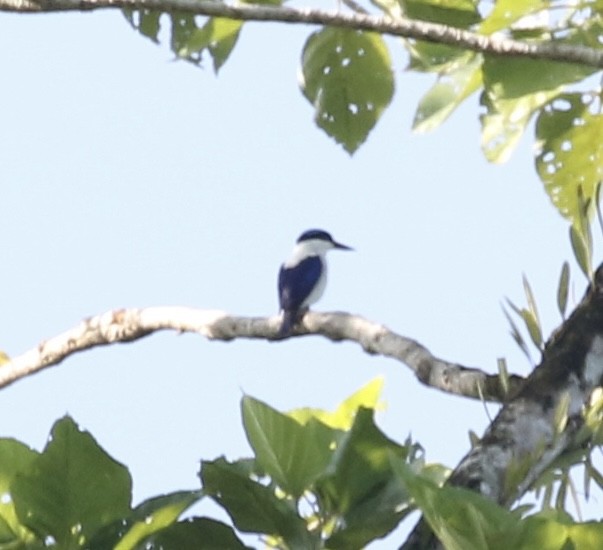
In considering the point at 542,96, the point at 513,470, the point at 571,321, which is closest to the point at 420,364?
the point at 571,321

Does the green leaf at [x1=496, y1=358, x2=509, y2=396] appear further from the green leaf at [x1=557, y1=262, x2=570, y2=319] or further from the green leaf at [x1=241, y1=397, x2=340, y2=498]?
the green leaf at [x1=241, y1=397, x2=340, y2=498]

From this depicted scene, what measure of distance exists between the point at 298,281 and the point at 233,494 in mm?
6151

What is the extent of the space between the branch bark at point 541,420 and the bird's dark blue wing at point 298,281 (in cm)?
484

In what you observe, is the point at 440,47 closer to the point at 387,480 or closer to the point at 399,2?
the point at 399,2

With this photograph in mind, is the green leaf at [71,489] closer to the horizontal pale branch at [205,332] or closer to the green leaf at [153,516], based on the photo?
the green leaf at [153,516]

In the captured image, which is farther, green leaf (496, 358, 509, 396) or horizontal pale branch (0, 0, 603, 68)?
horizontal pale branch (0, 0, 603, 68)

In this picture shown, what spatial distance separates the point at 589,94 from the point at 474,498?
1.59 meters

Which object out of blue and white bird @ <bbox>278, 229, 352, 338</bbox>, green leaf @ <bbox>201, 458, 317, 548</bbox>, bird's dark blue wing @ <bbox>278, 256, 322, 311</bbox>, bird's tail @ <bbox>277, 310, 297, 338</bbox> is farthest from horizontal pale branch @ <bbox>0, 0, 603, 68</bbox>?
bird's dark blue wing @ <bbox>278, 256, 322, 311</bbox>

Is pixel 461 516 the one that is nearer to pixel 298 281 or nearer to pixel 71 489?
pixel 71 489

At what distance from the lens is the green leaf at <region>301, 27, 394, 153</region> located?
314 cm

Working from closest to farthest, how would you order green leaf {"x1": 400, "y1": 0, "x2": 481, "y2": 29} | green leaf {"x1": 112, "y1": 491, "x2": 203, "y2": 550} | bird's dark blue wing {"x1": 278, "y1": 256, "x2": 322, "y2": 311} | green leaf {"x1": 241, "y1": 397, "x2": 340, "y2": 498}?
green leaf {"x1": 112, "y1": 491, "x2": 203, "y2": 550} → green leaf {"x1": 241, "y1": 397, "x2": 340, "y2": 498} → green leaf {"x1": 400, "y1": 0, "x2": 481, "y2": 29} → bird's dark blue wing {"x1": 278, "y1": 256, "x2": 322, "y2": 311}

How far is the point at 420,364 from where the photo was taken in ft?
8.57

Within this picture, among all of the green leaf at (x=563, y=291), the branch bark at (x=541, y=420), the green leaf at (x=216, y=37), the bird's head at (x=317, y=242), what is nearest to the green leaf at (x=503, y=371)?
the branch bark at (x=541, y=420)

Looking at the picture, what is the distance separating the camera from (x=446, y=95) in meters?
3.15
